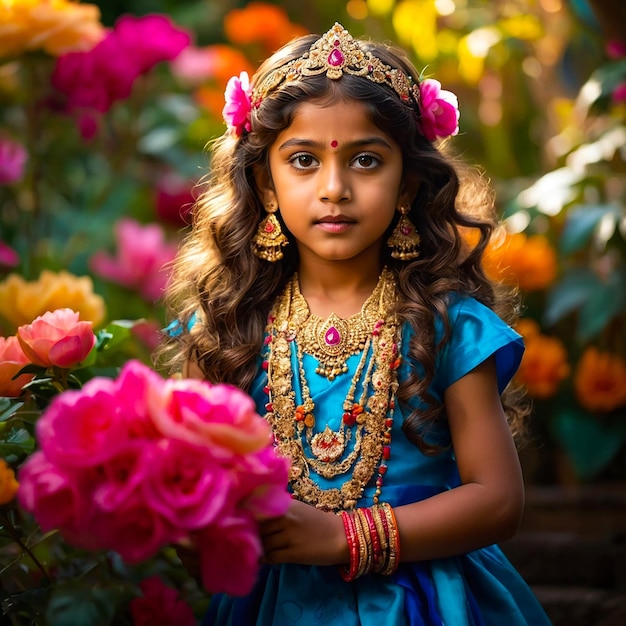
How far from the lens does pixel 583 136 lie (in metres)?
3.28

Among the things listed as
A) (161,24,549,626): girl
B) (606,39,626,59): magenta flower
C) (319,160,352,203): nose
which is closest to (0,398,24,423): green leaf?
(161,24,549,626): girl

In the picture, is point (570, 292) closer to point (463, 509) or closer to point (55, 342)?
point (463, 509)

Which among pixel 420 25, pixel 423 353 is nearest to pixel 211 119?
pixel 420 25

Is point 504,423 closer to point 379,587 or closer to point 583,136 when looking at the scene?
point 379,587

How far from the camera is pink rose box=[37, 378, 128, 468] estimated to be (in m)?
1.17

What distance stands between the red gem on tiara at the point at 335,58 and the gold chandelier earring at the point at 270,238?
11.2 inches

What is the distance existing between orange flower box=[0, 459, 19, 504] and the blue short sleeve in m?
0.71

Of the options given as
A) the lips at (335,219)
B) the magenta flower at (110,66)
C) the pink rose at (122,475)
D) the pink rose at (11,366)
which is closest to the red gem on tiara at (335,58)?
the lips at (335,219)

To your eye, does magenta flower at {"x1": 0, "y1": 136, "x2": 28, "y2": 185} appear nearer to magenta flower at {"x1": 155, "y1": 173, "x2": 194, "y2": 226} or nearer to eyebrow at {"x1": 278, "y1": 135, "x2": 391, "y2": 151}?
magenta flower at {"x1": 155, "y1": 173, "x2": 194, "y2": 226}

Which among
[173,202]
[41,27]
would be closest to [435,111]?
[41,27]

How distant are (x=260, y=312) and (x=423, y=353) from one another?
35cm

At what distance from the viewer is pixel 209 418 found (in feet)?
3.92

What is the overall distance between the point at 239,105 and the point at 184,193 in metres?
1.74

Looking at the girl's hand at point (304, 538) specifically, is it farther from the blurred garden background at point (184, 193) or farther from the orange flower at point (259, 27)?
the orange flower at point (259, 27)
